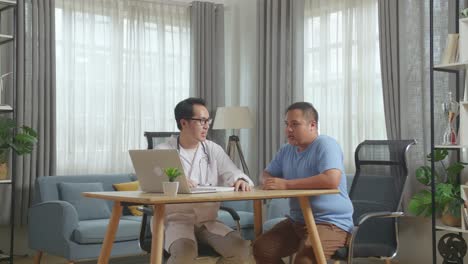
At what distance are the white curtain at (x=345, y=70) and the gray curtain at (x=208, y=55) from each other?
116cm

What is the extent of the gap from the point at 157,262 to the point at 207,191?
43 centimetres

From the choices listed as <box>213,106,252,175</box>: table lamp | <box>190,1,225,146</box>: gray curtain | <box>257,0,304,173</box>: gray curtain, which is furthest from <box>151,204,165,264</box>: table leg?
<box>190,1,225,146</box>: gray curtain

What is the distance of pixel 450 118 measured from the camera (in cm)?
450

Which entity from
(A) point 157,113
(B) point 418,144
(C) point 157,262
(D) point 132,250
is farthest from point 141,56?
(C) point 157,262

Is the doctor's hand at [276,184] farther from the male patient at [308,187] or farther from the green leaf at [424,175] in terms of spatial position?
the green leaf at [424,175]

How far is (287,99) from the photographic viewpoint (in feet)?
21.0

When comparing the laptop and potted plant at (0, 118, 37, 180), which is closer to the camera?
the laptop

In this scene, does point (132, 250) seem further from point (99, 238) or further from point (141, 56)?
point (141, 56)

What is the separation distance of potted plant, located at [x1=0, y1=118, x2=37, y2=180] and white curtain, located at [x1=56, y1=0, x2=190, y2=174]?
764 mm

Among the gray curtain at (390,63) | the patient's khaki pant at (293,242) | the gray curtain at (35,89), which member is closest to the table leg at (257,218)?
the patient's khaki pant at (293,242)

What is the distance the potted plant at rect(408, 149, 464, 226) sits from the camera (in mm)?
4457

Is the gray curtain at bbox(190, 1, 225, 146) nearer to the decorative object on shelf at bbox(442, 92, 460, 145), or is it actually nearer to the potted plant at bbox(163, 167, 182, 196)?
the decorative object on shelf at bbox(442, 92, 460, 145)

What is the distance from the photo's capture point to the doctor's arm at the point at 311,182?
3.26m

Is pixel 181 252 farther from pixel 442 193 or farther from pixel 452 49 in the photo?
pixel 452 49
